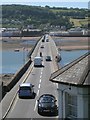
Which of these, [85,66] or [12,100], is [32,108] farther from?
[85,66]

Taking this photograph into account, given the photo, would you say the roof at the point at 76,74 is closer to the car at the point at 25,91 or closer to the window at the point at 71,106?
the window at the point at 71,106

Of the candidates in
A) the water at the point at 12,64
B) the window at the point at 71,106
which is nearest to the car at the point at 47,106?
the window at the point at 71,106

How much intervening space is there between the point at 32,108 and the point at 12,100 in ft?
11.6

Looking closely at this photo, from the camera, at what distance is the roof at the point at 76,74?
822cm

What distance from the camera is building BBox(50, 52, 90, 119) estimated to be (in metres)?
8.16

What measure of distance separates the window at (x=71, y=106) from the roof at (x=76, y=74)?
320mm

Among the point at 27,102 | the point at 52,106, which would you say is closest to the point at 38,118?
the point at 52,106

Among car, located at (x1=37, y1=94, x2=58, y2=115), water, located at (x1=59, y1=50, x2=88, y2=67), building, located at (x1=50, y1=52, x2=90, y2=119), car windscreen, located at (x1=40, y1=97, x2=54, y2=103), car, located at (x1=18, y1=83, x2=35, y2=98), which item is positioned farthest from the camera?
water, located at (x1=59, y1=50, x2=88, y2=67)

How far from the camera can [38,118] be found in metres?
21.8

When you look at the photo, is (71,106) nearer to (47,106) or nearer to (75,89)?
(75,89)

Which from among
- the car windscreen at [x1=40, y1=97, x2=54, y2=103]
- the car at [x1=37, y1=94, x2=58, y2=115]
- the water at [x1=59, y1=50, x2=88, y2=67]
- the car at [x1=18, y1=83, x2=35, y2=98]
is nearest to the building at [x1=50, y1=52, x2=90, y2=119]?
the car at [x1=37, y1=94, x2=58, y2=115]

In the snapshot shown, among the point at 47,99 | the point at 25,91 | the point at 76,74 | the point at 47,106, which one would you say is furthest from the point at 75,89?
the point at 25,91

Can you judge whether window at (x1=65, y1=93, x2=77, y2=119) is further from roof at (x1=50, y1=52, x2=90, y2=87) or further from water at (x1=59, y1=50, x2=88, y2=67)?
water at (x1=59, y1=50, x2=88, y2=67)

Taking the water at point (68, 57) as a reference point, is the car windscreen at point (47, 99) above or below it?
below
